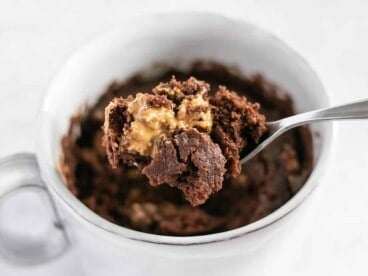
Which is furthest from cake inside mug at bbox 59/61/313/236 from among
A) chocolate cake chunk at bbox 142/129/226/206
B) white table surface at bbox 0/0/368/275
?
white table surface at bbox 0/0/368/275

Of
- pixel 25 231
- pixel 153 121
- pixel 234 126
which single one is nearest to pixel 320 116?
pixel 234 126

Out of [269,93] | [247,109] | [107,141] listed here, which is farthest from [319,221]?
[107,141]

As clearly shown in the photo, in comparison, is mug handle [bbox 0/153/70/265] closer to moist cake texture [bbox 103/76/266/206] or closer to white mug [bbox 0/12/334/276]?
white mug [bbox 0/12/334/276]

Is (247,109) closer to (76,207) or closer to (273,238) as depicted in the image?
(273,238)

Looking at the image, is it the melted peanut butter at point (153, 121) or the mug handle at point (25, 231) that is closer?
→ the melted peanut butter at point (153, 121)

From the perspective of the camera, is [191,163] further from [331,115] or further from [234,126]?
[331,115]

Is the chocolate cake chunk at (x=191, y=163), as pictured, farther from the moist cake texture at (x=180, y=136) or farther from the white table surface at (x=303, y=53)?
the white table surface at (x=303, y=53)

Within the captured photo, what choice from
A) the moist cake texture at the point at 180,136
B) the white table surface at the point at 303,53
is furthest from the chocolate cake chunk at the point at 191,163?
the white table surface at the point at 303,53
